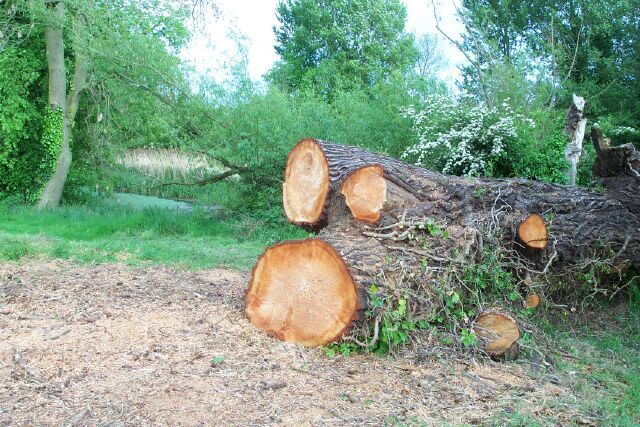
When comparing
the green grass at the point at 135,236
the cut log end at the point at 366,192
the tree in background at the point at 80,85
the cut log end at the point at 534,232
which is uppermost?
the tree in background at the point at 80,85

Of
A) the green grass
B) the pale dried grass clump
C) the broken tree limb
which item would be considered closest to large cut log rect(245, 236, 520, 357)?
the green grass

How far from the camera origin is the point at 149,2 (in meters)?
12.3

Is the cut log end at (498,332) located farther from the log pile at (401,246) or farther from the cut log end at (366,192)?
the cut log end at (366,192)

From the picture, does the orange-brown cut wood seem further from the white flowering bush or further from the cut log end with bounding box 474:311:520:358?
the white flowering bush

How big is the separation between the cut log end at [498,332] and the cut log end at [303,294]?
965 millimetres

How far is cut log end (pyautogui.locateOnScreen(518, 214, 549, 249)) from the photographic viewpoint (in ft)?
18.1

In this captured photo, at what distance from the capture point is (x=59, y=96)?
1323 cm

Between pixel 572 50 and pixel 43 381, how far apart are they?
70.6 feet

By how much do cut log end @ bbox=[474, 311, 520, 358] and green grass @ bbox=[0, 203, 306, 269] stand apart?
337cm

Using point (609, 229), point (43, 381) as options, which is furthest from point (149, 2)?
point (43, 381)

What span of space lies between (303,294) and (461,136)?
653cm

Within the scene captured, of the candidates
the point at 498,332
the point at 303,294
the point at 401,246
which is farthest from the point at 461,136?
the point at 303,294

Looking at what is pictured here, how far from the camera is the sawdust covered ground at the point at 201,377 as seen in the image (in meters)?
3.05

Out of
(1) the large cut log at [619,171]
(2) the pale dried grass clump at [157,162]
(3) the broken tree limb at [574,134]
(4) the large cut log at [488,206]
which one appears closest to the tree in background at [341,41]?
(2) the pale dried grass clump at [157,162]
